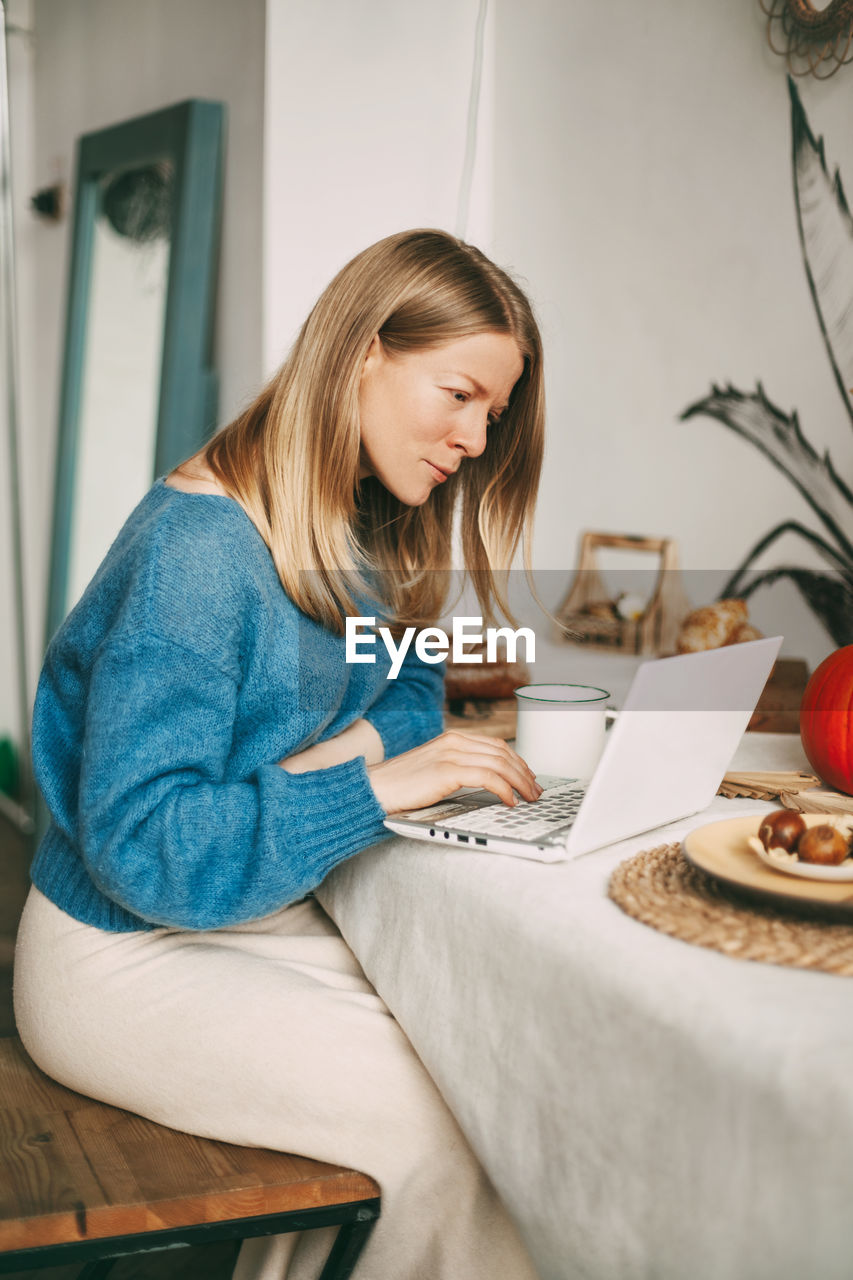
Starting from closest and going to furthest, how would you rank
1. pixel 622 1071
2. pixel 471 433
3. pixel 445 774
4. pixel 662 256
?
pixel 622 1071 < pixel 445 774 < pixel 471 433 < pixel 662 256

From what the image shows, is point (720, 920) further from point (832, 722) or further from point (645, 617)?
point (645, 617)

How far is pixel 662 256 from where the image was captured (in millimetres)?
2363

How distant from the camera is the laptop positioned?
0.79 meters

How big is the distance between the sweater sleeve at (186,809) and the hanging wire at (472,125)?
191 cm

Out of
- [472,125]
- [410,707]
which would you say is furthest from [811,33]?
[410,707]

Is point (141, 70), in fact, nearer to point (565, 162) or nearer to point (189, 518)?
point (565, 162)

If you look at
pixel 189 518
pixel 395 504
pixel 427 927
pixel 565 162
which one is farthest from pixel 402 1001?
pixel 565 162

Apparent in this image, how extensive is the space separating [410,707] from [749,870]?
71 cm

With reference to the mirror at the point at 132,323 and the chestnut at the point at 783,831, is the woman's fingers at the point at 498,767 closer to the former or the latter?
the chestnut at the point at 783,831

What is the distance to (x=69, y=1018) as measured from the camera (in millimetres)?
1020

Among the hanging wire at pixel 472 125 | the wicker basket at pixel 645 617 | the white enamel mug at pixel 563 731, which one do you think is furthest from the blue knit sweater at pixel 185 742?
the hanging wire at pixel 472 125

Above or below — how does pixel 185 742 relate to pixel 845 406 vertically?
below

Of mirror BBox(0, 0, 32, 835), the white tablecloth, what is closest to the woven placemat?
the white tablecloth

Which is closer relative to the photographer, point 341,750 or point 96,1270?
point 96,1270
